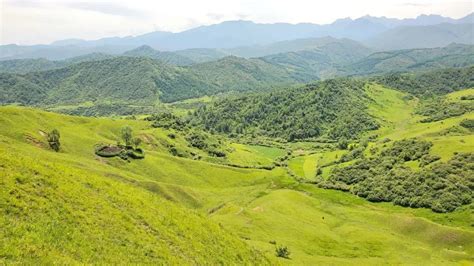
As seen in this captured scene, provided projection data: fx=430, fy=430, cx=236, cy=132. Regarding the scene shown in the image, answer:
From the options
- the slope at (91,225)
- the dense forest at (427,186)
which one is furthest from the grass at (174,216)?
the dense forest at (427,186)

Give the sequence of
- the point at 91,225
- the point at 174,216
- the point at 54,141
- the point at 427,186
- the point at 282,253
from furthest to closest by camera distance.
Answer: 1. the point at 427,186
2. the point at 54,141
3. the point at 282,253
4. the point at 174,216
5. the point at 91,225

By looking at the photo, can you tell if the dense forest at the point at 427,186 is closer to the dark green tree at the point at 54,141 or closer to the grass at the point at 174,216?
the grass at the point at 174,216

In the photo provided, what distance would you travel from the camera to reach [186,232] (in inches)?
2195

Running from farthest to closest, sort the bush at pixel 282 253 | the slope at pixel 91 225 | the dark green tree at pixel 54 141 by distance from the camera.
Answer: the dark green tree at pixel 54 141
the bush at pixel 282 253
the slope at pixel 91 225

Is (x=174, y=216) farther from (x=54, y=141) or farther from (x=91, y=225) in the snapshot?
(x=54, y=141)

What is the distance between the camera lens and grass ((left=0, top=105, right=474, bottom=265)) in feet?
130

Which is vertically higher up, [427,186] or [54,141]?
[54,141]

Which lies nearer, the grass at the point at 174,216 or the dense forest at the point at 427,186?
the grass at the point at 174,216

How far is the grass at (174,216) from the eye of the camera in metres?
39.8

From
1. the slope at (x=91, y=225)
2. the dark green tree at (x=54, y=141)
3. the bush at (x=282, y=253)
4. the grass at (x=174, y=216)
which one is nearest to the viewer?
the slope at (x=91, y=225)

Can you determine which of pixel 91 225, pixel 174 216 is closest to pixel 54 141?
pixel 174 216

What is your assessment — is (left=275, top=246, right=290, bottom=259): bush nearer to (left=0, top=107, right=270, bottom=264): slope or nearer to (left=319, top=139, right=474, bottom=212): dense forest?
(left=0, top=107, right=270, bottom=264): slope

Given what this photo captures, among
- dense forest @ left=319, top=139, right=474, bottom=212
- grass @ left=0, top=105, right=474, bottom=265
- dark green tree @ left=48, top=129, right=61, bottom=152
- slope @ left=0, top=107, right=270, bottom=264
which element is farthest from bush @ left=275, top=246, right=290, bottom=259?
dense forest @ left=319, top=139, right=474, bottom=212

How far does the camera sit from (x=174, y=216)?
195ft
